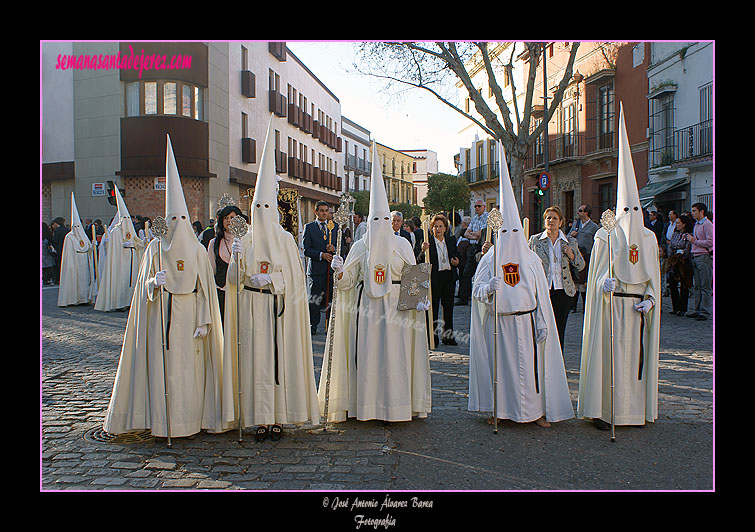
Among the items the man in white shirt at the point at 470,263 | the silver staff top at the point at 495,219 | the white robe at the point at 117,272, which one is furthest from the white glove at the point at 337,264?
the white robe at the point at 117,272

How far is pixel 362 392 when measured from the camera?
222 inches

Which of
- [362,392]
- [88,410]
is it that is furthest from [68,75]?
[362,392]

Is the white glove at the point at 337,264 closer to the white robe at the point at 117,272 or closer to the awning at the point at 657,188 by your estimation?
the white robe at the point at 117,272

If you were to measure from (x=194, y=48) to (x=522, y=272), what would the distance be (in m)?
20.8

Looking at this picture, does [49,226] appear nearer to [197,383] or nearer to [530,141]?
[530,141]

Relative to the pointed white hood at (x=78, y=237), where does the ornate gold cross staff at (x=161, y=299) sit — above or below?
below

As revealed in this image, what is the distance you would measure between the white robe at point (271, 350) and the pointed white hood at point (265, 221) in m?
0.04

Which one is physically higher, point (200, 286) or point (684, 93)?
point (684, 93)

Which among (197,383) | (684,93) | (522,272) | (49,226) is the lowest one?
(197,383)

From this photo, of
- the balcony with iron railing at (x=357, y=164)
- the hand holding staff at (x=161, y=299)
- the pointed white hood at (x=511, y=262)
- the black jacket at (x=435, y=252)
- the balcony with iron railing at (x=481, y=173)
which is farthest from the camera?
the balcony with iron railing at (x=357, y=164)

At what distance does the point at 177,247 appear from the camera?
5.26 m

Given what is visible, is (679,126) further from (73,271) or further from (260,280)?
(260,280)

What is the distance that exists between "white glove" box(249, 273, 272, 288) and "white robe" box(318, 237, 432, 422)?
30.7 inches

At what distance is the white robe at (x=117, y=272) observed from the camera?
1387cm
